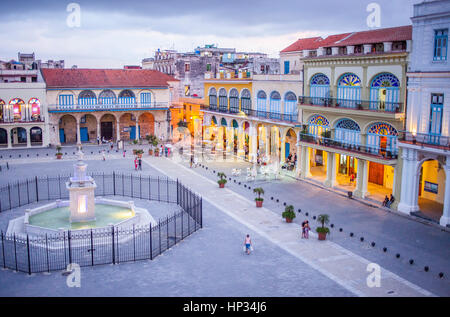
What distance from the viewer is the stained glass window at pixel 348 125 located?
34.1m

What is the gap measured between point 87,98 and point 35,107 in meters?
6.08

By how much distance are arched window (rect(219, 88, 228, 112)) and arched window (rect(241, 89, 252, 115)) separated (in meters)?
3.54

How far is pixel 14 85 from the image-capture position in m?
53.5

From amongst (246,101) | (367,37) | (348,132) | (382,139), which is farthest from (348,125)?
(246,101)

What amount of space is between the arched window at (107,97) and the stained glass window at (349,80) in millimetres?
32963

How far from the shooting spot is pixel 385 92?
3134 centimetres

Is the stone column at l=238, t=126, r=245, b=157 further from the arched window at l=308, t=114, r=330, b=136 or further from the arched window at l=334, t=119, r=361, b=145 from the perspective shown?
the arched window at l=334, t=119, r=361, b=145

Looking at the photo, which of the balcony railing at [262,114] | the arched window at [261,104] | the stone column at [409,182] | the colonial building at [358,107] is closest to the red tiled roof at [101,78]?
the balcony railing at [262,114]

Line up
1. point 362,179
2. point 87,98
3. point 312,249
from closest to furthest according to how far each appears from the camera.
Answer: point 312,249 → point 362,179 → point 87,98

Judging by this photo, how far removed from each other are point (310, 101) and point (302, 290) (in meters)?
22.1

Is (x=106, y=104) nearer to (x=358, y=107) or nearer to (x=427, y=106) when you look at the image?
(x=358, y=107)

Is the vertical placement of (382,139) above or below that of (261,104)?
below

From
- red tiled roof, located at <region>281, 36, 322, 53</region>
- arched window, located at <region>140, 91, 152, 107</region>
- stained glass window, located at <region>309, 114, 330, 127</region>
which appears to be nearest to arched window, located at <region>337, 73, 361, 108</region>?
stained glass window, located at <region>309, 114, 330, 127</region>

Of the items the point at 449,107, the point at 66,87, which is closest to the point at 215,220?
the point at 449,107
